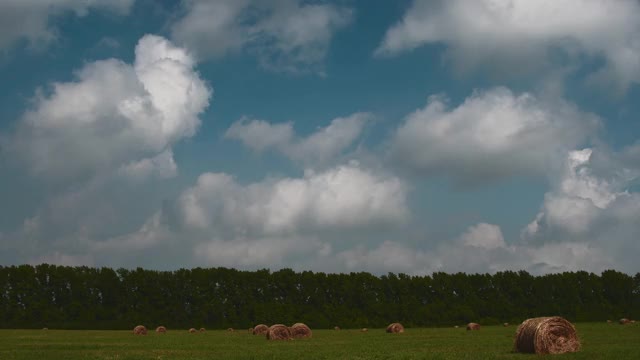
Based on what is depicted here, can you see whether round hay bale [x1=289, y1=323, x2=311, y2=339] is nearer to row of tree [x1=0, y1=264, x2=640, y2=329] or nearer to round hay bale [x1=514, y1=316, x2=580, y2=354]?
round hay bale [x1=514, y1=316, x2=580, y2=354]

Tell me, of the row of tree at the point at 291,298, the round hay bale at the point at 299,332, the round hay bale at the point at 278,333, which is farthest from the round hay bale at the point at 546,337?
the row of tree at the point at 291,298

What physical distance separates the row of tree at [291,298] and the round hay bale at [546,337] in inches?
2572

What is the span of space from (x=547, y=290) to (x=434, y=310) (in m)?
20.3

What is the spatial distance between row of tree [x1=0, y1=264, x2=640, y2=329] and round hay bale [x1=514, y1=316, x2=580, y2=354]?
6533cm

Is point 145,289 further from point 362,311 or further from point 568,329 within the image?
point 568,329

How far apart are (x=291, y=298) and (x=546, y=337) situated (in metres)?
72.2

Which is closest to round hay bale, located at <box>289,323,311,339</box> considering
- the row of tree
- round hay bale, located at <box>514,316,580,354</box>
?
round hay bale, located at <box>514,316,580,354</box>

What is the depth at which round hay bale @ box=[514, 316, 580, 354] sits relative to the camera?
1046 inches

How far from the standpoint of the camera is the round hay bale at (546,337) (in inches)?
1046

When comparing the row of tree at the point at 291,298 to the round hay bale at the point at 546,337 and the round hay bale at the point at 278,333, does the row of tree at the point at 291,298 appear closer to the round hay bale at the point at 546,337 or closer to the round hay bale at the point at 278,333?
the round hay bale at the point at 278,333

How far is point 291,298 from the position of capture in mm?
96500

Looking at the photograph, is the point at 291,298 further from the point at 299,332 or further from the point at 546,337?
the point at 546,337

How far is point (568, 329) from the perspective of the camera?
27609 mm

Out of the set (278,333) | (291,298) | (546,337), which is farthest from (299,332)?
(291,298)
